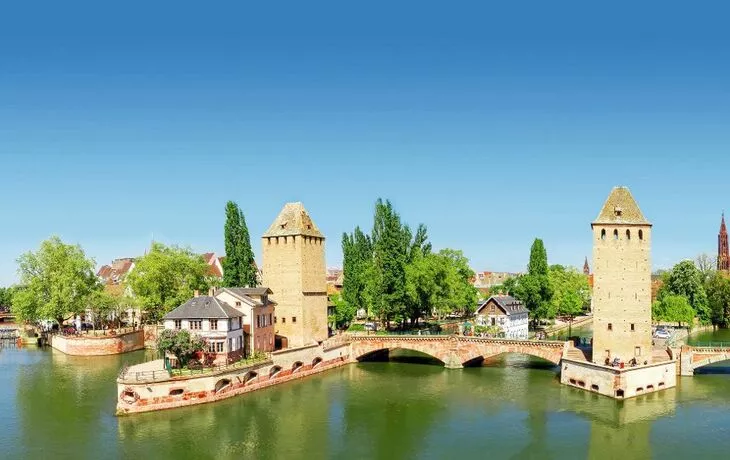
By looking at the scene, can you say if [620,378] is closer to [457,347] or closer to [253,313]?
[457,347]

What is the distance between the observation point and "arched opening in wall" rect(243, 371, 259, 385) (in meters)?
51.7

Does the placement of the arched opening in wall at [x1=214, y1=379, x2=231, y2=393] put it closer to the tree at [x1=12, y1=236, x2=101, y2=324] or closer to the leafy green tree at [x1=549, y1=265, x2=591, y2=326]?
the tree at [x1=12, y1=236, x2=101, y2=324]

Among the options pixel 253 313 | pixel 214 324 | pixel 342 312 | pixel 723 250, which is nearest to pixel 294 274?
pixel 253 313

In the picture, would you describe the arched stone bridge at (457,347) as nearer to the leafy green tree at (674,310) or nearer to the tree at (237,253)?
the tree at (237,253)

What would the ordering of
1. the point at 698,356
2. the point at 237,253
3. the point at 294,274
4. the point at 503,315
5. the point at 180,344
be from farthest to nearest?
the point at 503,315, the point at 237,253, the point at 294,274, the point at 698,356, the point at 180,344

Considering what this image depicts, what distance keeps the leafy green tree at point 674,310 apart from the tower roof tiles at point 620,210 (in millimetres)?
41629

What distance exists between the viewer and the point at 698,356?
2174 inches

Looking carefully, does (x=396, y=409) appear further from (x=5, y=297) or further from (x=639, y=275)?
(x=5, y=297)

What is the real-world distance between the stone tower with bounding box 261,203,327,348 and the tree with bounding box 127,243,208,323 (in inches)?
680

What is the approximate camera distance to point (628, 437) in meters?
39.7

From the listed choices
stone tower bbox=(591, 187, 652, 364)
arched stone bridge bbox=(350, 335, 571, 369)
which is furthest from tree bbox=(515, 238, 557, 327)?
stone tower bbox=(591, 187, 652, 364)

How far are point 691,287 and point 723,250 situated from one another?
67.0m

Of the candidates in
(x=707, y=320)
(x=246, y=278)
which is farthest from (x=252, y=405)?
(x=707, y=320)

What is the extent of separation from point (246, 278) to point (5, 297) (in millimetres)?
79852
